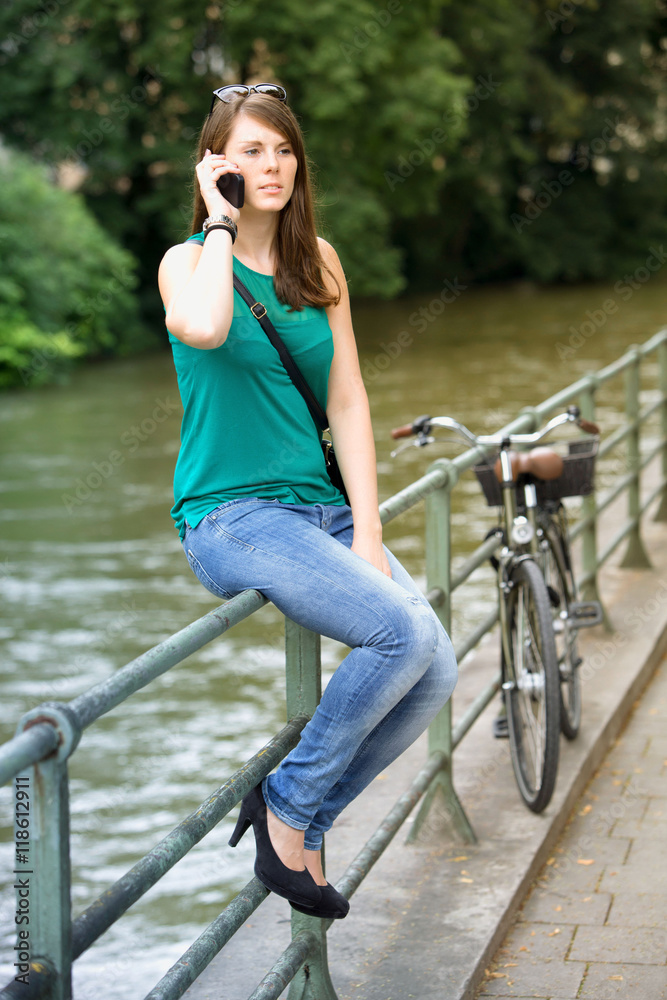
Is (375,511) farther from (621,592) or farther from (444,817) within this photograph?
(621,592)

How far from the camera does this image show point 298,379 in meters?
2.73

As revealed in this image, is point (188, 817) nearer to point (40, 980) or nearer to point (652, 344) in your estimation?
point (40, 980)

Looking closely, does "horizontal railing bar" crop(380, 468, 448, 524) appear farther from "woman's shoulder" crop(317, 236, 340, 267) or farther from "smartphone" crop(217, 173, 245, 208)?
"smartphone" crop(217, 173, 245, 208)

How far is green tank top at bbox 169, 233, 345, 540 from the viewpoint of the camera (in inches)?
104

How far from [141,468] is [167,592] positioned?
15.5ft

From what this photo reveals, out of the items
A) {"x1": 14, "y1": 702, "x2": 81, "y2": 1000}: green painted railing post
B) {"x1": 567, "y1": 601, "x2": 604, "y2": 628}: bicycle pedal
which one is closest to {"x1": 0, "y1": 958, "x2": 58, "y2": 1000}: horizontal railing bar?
{"x1": 14, "y1": 702, "x2": 81, "y2": 1000}: green painted railing post

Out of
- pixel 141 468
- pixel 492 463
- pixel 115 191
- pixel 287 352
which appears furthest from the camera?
pixel 115 191

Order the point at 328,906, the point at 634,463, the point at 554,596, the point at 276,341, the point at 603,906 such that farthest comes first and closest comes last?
1. the point at 634,463
2. the point at 554,596
3. the point at 603,906
4. the point at 276,341
5. the point at 328,906

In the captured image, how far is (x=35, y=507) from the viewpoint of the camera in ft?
37.8

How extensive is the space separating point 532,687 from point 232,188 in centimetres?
202

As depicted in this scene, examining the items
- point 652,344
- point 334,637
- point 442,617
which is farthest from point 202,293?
point 652,344

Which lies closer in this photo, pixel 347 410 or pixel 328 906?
pixel 328 906

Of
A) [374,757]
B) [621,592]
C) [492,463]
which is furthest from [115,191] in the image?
[374,757]

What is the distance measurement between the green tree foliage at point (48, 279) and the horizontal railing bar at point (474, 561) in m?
16.4
